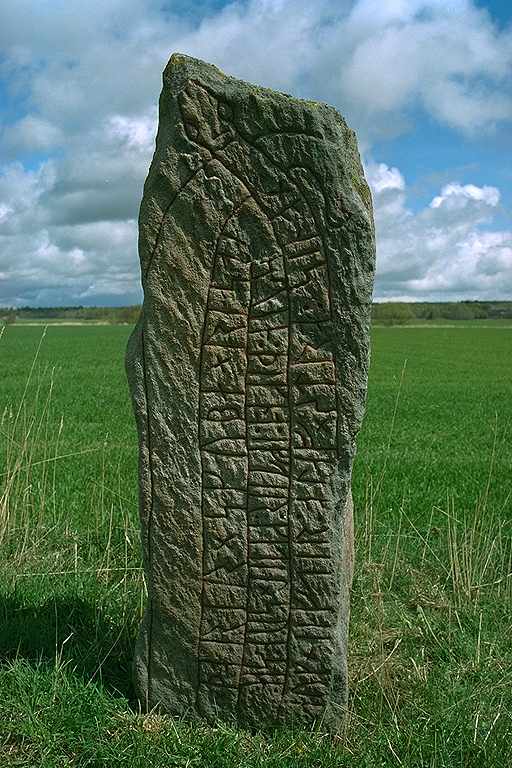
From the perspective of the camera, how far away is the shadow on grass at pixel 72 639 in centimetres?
368

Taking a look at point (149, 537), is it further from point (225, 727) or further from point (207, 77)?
point (207, 77)

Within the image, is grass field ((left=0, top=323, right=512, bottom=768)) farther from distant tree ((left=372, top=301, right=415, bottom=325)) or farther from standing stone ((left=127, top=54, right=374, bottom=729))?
distant tree ((left=372, top=301, right=415, bottom=325))

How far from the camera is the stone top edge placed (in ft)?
10.2

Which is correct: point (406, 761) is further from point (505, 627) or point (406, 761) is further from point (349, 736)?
point (505, 627)

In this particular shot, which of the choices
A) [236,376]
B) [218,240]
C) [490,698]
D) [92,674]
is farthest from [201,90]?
[490,698]

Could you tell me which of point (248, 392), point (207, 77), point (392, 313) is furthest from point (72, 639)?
point (392, 313)

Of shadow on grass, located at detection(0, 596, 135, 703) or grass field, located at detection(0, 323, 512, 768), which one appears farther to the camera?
shadow on grass, located at detection(0, 596, 135, 703)

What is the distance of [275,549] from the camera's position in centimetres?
332

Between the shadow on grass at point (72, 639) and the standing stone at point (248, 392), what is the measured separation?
0.33 meters

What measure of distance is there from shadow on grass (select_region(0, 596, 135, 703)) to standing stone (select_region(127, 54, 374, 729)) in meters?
0.33

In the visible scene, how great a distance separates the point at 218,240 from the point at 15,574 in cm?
255

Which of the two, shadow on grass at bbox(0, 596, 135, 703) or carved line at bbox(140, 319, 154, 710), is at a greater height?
carved line at bbox(140, 319, 154, 710)

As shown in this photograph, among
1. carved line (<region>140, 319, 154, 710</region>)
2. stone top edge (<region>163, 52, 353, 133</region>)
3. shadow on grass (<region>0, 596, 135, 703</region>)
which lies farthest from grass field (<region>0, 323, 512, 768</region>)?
stone top edge (<region>163, 52, 353, 133</region>)

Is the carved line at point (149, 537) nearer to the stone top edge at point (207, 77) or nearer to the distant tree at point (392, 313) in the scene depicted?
the stone top edge at point (207, 77)
